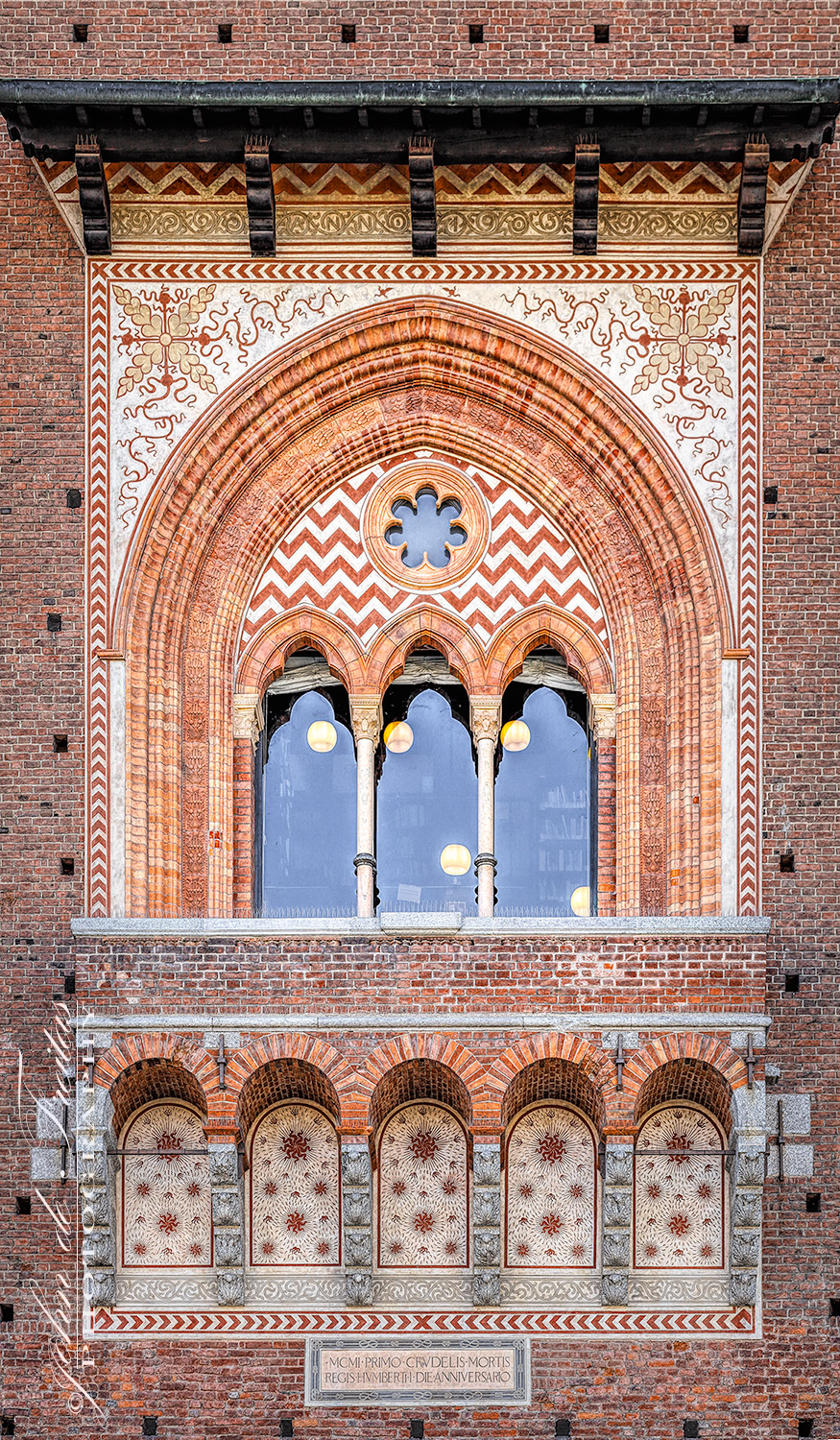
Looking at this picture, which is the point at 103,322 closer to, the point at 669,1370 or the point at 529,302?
the point at 529,302

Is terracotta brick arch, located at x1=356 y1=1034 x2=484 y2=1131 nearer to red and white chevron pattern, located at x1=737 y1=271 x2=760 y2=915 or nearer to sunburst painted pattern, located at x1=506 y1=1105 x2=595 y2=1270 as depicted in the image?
sunburst painted pattern, located at x1=506 y1=1105 x2=595 y2=1270

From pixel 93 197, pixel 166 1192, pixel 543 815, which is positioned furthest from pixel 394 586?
pixel 166 1192

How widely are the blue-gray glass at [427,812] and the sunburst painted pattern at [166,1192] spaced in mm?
A: 2333

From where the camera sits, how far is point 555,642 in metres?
17.0

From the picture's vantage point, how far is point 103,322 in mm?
16719

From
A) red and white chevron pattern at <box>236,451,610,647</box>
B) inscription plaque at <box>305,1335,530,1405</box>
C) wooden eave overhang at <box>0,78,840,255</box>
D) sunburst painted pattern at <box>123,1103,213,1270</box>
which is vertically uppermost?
wooden eave overhang at <box>0,78,840,255</box>

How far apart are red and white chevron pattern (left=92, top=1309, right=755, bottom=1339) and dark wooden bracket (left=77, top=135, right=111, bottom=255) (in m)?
8.03

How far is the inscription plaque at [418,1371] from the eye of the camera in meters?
15.3

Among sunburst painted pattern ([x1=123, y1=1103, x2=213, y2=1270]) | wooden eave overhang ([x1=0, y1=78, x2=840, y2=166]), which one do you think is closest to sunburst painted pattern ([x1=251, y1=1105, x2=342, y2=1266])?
sunburst painted pattern ([x1=123, y1=1103, x2=213, y2=1270])

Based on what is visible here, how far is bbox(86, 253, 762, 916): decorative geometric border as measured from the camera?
16141mm

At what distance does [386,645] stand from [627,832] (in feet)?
7.72

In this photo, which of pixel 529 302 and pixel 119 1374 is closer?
pixel 119 1374

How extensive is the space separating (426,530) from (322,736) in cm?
183

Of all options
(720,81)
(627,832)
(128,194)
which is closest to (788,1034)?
(627,832)
